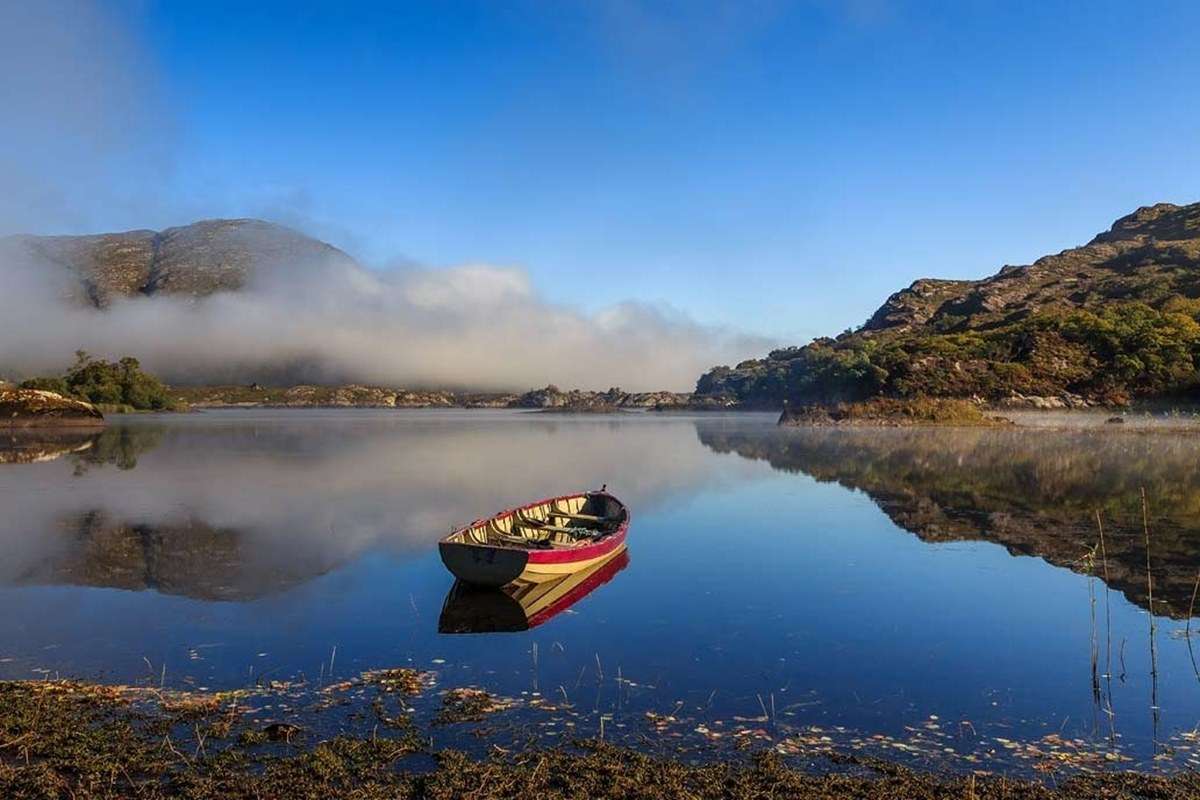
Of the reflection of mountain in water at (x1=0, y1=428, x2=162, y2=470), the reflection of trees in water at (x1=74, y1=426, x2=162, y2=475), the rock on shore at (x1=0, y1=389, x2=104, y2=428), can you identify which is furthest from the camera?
the rock on shore at (x1=0, y1=389, x2=104, y2=428)

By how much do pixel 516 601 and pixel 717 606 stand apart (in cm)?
542

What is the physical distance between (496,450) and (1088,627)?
64358 mm

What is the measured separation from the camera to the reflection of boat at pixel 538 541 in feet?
67.4

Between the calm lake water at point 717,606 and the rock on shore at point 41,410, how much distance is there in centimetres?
7118

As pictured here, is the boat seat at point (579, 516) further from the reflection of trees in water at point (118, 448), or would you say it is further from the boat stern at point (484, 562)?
the reflection of trees in water at point (118, 448)

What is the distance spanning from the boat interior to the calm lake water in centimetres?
168

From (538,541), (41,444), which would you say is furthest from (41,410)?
(538,541)

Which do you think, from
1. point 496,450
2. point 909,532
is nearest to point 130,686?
point 909,532

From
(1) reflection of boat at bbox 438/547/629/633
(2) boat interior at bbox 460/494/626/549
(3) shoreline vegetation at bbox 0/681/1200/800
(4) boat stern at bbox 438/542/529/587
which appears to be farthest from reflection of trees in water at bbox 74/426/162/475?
(3) shoreline vegetation at bbox 0/681/1200/800

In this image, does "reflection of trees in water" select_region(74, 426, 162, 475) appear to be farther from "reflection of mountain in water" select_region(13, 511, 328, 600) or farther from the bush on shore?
the bush on shore

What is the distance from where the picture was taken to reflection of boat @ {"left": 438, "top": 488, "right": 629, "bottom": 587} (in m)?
20.5

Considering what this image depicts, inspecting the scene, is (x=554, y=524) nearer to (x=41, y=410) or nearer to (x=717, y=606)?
(x=717, y=606)

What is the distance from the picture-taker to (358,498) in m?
41.8

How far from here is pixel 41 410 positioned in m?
105
